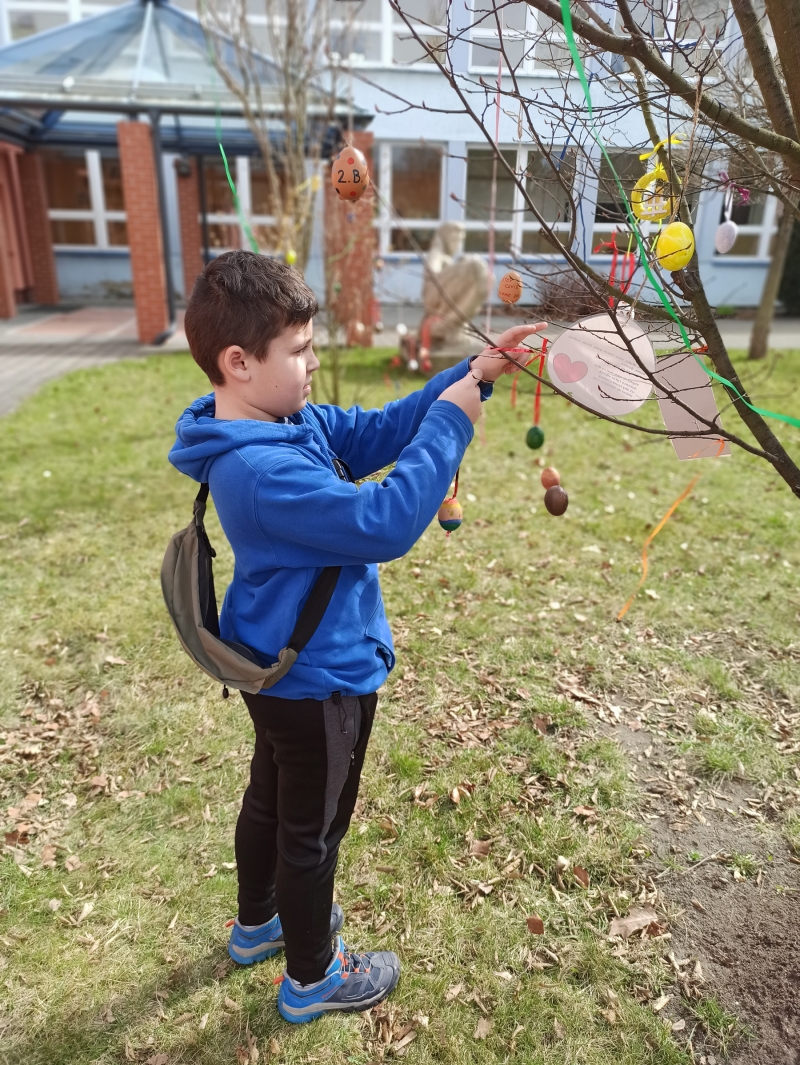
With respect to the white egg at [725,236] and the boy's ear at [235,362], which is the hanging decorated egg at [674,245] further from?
the white egg at [725,236]

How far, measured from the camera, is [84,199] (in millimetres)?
16172

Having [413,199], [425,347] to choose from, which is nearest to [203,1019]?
[425,347]

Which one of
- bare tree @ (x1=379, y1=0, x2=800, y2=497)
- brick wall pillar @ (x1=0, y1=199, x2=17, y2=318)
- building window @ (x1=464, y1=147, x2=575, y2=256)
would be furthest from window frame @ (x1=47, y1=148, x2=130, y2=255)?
bare tree @ (x1=379, y1=0, x2=800, y2=497)

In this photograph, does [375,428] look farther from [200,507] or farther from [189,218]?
[189,218]

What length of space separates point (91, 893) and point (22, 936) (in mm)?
229

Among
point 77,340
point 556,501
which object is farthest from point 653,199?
point 77,340

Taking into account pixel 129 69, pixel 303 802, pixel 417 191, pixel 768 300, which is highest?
pixel 129 69

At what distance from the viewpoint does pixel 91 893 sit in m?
2.52

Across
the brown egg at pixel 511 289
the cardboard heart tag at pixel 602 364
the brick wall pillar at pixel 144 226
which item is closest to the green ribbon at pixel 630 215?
the cardboard heart tag at pixel 602 364

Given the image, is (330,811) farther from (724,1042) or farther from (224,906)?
(724,1042)

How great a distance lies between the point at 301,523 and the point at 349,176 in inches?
43.6

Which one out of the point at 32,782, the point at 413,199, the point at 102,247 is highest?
the point at 413,199

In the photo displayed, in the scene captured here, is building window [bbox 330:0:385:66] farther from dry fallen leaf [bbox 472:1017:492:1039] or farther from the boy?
dry fallen leaf [bbox 472:1017:492:1039]

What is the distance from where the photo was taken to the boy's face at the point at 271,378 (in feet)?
5.16
